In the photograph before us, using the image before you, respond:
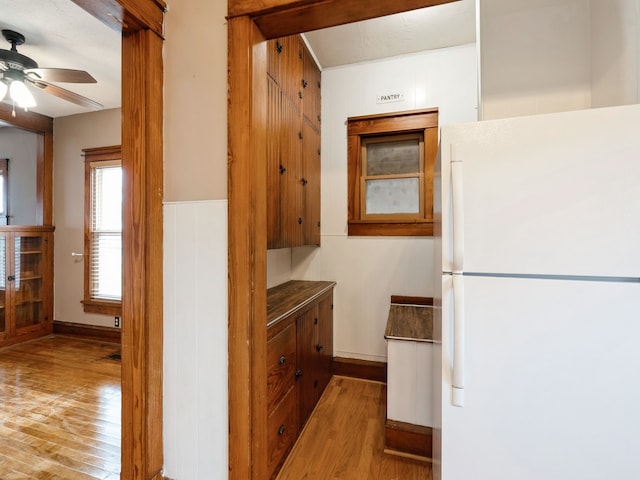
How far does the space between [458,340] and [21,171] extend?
18.1 feet

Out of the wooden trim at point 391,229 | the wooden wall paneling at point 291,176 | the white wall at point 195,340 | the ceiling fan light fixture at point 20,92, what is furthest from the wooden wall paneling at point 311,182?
the ceiling fan light fixture at point 20,92

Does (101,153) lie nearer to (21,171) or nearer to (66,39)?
(21,171)

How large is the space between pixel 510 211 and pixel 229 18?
49.6 inches

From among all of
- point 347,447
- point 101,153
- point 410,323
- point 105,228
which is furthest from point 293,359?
point 101,153

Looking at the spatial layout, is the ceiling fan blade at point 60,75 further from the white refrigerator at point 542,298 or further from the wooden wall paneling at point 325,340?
the white refrigerator at point 542,298

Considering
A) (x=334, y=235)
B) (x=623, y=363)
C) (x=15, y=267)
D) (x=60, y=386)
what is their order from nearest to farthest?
(x=623, y=363) < (x=60, y=386) < (x=334, y=235) < (x=15, y=267)

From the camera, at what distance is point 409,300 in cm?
255

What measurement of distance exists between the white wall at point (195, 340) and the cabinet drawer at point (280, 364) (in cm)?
36

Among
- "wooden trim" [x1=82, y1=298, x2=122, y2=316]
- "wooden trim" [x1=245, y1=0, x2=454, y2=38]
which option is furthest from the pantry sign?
"wooden trim" [x1=82, y1=298, x2=122, y2=316]

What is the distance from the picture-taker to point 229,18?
3.65 ft

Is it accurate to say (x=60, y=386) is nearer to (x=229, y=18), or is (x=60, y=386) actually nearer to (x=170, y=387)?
(x=170, y=387)

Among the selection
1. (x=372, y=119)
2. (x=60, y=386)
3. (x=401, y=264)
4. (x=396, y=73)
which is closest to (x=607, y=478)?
(x=401, y=264)

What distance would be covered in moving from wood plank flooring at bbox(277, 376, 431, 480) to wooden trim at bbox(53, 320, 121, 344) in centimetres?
275

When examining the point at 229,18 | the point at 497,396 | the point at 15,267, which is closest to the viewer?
the point at 497,396
